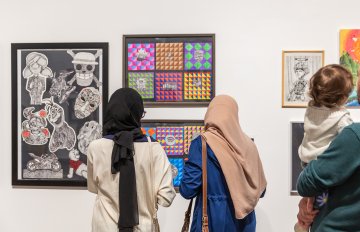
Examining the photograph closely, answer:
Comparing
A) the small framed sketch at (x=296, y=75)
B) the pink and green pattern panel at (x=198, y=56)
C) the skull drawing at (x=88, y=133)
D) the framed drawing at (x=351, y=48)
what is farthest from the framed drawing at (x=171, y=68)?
the framed drawing at (x=351, y=48)

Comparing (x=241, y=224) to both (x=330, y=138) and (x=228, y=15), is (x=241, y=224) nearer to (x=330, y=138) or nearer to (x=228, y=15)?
(x=330, y=138)

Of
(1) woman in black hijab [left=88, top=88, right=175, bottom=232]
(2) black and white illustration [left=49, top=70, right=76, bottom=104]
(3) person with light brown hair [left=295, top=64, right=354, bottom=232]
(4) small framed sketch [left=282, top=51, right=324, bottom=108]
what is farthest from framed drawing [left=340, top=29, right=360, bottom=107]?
(2) black and white illustration [left=49, top=70, right=76, bottom=104]

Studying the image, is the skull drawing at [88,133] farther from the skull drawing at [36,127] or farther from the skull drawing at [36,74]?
the skull drawing at [36,74]

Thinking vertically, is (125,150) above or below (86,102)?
below

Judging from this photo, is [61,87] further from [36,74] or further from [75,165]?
[75,165]

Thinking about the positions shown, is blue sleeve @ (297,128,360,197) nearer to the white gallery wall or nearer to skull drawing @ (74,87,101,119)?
the white gallery wall

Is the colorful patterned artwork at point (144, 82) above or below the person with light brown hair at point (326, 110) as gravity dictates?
above

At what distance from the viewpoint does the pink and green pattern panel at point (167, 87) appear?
2.33 m

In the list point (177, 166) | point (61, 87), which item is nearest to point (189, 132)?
point (177, 166)

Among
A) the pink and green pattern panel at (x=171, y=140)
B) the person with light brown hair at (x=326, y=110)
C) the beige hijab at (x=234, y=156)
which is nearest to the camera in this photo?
the person with light brown hair at (x=326, y=110)

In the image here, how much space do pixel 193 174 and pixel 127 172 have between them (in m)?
0.32

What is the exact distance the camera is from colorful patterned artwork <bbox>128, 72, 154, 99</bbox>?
2.35 meters

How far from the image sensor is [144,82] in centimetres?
235

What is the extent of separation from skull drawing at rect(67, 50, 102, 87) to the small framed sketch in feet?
3.99
